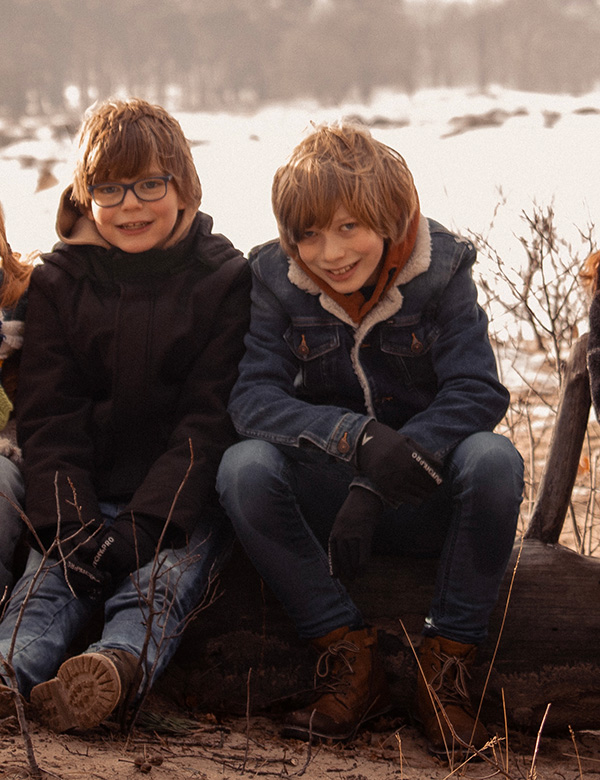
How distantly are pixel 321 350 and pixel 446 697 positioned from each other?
1.08 meters

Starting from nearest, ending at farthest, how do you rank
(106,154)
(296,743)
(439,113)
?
1. (296,743)
2. (106,154)
3. (439,113)

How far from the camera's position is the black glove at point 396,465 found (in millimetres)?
2297

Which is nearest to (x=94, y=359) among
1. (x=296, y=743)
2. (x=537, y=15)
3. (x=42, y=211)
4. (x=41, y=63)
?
(x=296, y=743)

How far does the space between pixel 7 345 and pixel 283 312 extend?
0.90m

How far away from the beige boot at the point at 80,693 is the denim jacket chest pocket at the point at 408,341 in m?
1.22

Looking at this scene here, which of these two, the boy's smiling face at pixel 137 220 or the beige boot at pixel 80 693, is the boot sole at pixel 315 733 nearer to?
the beige boot at pixel 80 693

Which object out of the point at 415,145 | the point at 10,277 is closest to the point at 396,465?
Result: the point at 10,277

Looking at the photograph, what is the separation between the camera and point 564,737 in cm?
275

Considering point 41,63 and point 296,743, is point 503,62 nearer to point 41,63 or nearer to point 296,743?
point 41,63

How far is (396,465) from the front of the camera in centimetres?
229

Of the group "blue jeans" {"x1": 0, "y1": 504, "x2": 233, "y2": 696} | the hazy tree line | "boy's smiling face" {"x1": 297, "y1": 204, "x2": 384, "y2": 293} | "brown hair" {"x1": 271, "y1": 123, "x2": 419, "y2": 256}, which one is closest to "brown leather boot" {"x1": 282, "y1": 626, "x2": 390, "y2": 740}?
"blue jeans" {"x1": 0, "y1": 504, "x2": 233, "y2": 696}

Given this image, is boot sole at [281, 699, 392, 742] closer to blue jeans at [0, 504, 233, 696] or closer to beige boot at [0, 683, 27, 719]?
blue jeans at [0, 504, 233, 696]

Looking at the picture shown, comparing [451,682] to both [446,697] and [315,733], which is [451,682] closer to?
[446,697]

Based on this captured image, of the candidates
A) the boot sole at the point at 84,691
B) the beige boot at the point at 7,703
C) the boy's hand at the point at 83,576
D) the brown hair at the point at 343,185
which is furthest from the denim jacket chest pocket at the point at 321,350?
the beige boot at the point at 7,703
